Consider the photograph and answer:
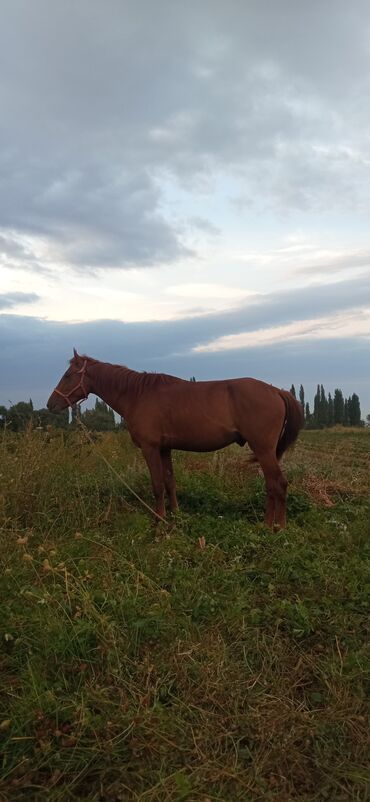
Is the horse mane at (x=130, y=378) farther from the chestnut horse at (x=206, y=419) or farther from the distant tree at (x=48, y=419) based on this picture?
the distant tree at (x=48, y=419)

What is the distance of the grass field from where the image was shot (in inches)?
83.0

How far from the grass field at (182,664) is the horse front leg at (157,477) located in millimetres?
556

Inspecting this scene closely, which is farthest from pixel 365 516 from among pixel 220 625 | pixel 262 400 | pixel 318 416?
pixel 318 416

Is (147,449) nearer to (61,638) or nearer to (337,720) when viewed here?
(61,638)

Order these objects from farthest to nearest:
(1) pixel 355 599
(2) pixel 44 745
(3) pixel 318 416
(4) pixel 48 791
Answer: (3) pixel 318 416
(1) pixel 355 599
(2) pixel 44 745
(4) pixel 48 791

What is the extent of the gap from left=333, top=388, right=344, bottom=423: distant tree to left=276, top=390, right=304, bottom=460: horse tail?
178 feet

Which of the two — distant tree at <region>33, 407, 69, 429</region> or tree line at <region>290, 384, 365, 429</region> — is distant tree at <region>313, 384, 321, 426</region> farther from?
distant tree at <region>33, 407, 69, 429</region>

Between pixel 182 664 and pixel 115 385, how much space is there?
3787 millimetres

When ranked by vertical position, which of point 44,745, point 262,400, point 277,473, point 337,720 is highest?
point 262,400

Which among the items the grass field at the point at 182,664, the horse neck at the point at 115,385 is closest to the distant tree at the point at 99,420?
the horse neck at the point at 115,385

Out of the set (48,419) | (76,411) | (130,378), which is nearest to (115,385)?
(130,378)

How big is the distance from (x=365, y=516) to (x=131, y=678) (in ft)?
12.6

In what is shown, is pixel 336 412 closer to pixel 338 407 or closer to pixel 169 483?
pixel 338 407

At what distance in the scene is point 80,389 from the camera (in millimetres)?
6129
